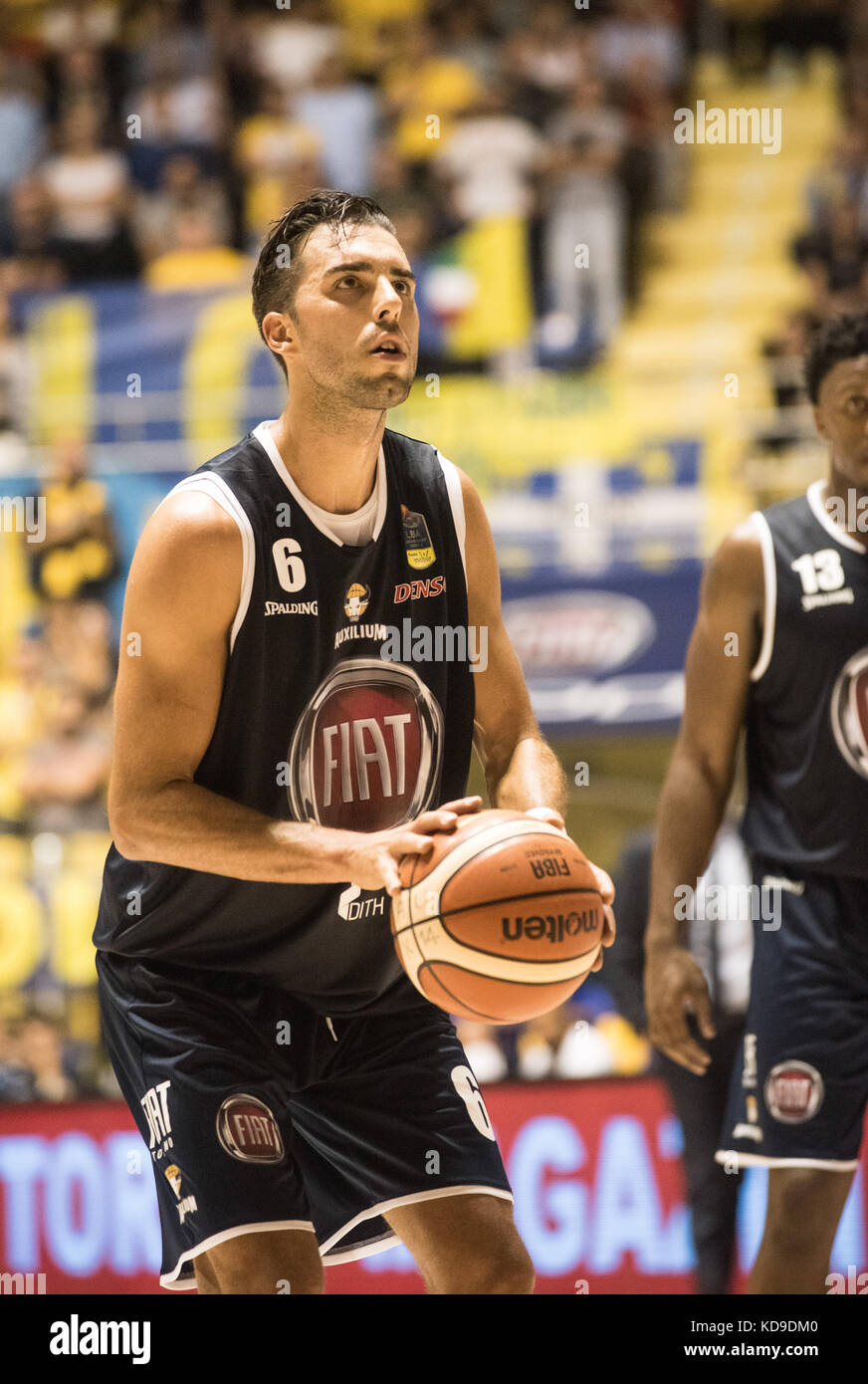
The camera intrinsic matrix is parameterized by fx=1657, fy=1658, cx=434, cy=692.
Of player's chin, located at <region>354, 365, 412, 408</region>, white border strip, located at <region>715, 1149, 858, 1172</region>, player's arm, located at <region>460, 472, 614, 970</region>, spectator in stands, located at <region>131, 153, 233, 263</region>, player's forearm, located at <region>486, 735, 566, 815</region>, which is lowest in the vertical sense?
white border strip, located at <region>715, 1149, 858, 1172</region>

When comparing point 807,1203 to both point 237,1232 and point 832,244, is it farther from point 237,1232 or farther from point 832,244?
point 832,244

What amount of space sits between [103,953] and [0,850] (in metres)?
4.16

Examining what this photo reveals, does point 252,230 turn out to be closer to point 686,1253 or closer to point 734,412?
point 734,412

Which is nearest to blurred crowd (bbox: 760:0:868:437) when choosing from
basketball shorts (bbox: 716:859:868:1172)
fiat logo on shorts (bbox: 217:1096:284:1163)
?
basketball shorts (bbox: 716:859:868:1172)

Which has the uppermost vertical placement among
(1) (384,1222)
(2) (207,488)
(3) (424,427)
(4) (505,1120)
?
(3) (424,427)

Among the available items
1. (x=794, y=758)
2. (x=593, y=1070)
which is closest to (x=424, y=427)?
(x=593, y=1070)

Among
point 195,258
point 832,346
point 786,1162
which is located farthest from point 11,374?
point 786,1162

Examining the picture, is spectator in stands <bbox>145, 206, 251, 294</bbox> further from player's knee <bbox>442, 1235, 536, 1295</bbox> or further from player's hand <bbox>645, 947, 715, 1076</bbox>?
player's knee <bbox>442, 1235, 536, 1295</bbox>

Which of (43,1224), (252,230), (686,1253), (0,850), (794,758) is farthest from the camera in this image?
(252,230)

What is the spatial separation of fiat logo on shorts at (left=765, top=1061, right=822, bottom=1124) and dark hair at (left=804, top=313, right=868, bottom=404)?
1.61 m

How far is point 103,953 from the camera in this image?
3146mm

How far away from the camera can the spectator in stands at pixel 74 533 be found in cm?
855

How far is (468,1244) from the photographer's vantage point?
9.53 ft

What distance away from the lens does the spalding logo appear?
25.1 ft
